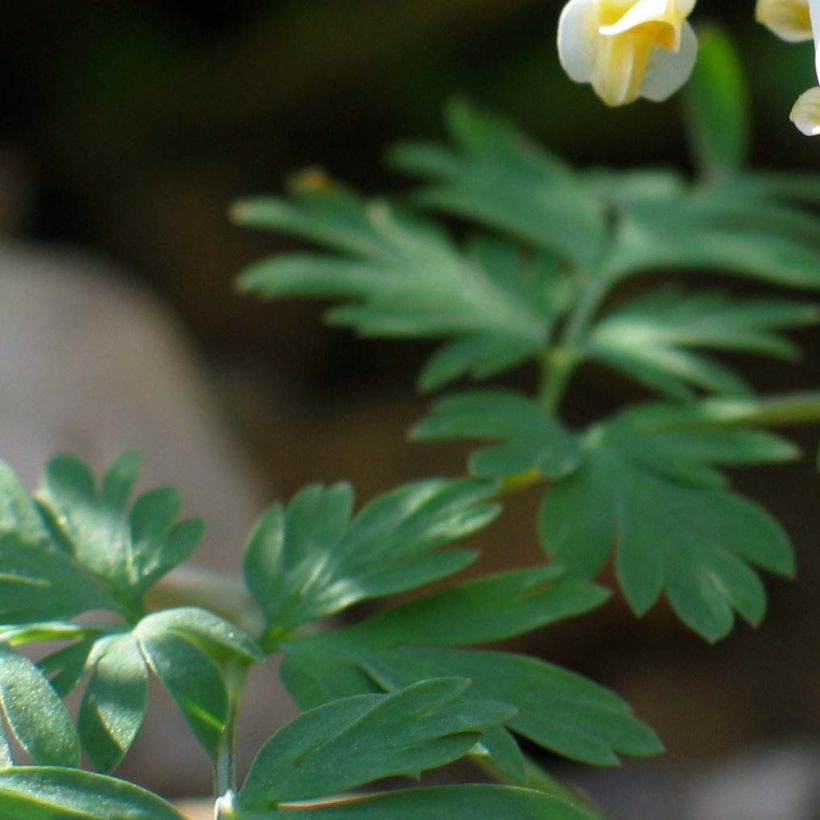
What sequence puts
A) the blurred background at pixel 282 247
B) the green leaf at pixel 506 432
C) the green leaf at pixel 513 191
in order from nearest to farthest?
the green leaf at pixel 506 432 < the green leaf at pixel 513 191 < the blurred background at pixel 282 247

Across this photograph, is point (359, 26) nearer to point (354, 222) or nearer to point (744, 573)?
point (354, 222)

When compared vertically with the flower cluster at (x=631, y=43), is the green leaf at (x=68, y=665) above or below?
below

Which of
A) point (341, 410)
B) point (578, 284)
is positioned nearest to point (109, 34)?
point (341, 410)

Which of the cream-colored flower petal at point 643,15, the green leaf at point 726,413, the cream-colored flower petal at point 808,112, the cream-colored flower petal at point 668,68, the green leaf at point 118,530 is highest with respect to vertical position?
the cream-colored flower petal at point 643,15

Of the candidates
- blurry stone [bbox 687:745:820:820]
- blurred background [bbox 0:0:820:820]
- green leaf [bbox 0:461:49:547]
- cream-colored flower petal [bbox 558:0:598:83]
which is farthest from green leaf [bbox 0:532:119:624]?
blurry stone [bbox 687:745:820:820]

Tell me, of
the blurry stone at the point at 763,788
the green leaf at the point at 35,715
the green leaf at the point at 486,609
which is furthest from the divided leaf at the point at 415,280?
the blurry stone at the point at 763,788

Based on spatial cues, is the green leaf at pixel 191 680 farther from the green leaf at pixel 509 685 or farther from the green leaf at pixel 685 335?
the green leaf at pixel 685 335
